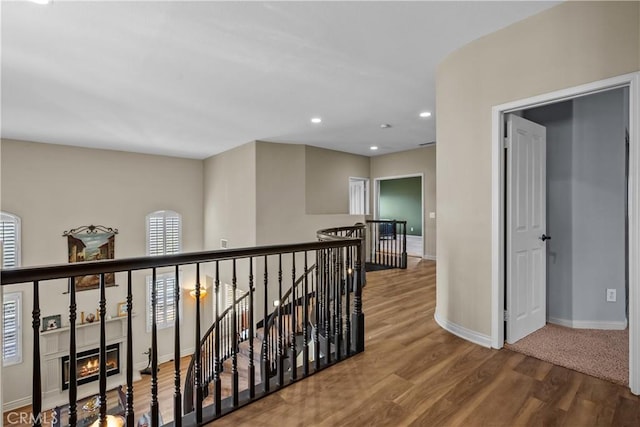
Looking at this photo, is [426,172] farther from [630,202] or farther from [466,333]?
[630,202]

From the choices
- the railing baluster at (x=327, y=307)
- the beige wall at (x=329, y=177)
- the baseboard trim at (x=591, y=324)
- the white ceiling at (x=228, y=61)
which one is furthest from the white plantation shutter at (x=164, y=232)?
the baseboard trim at (x=591, y=324)

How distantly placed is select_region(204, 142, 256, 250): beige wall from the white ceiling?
1.46 meters

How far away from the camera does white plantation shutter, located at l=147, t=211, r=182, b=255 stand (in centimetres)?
768

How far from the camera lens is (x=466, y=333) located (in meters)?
2.83

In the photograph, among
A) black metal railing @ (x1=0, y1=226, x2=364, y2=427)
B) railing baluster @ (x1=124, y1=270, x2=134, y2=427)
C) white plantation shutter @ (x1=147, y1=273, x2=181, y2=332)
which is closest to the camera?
black metal railing @ (x1=0, y1=226, x2=364, y2=427)

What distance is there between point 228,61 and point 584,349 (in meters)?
4.04

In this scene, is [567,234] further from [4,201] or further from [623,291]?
[4,201]

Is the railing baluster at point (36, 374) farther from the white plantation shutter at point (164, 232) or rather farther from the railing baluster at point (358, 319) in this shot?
the white plantation shutter at point (164, 232)

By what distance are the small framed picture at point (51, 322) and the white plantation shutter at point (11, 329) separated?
15.1 inches

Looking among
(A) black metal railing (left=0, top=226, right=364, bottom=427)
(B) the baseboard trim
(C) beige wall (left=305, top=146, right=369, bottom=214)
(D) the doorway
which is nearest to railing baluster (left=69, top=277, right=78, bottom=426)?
(A) black metal railing (left=0, top=226, right=364, bottom=427)

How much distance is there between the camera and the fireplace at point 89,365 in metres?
A: 6.74

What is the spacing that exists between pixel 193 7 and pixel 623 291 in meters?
4.45

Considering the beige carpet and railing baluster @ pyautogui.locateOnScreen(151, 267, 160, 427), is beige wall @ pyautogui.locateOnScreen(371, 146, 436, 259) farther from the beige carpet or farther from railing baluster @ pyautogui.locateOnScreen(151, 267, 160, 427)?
railing baluster @ pyautogui.locateOnScreen(151, 267, 160, 427)

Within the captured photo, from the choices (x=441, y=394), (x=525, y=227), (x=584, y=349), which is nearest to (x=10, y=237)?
(x=441, y=394)
